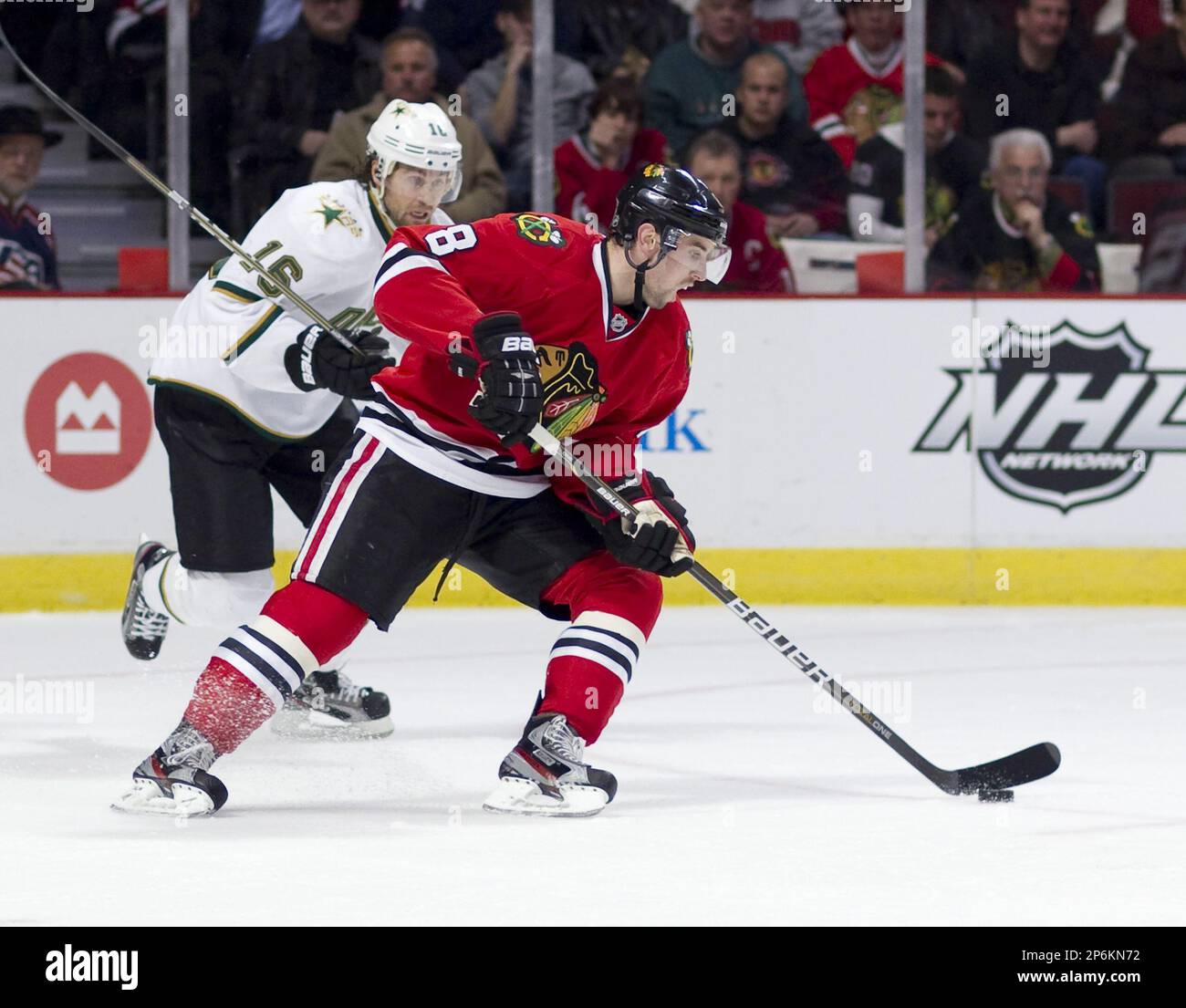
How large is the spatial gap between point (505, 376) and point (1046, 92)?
3618 mm

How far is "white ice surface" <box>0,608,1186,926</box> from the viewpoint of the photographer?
8.52 ft

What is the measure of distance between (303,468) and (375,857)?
1371 mm

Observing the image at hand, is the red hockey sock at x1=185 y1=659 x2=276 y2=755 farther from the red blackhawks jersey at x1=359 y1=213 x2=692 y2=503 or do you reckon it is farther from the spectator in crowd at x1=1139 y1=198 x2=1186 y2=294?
the spectator in crowd at x1=1139 y1=198 x2=1186 y2=294

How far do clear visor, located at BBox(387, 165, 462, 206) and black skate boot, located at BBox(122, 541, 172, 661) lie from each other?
37.2 inches

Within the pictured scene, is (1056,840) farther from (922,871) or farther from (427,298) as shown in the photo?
(427,298)

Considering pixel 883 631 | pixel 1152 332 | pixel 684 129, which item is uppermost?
pixel 684 129

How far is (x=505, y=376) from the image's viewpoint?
293 centimetres

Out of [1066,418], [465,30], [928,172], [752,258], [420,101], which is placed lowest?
[1066,418]

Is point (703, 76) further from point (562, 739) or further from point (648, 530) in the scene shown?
point (562, 739)

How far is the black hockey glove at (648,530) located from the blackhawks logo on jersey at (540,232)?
1.26ft
